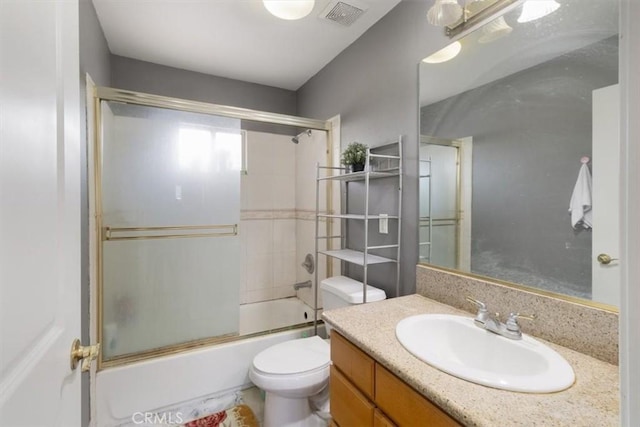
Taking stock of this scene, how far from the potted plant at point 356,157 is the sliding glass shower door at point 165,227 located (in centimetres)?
84

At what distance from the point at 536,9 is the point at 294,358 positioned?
6.15 ft

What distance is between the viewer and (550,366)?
2.55 ft

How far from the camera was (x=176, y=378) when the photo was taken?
178 centimetres

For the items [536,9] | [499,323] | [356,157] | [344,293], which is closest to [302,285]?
[344,293]

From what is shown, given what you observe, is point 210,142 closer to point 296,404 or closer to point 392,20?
point 392,20

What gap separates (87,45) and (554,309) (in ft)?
7.94

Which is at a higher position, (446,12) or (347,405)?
(446,12)

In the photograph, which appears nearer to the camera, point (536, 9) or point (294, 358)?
point (536, 9)

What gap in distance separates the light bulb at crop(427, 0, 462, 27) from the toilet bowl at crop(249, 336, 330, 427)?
1.75m

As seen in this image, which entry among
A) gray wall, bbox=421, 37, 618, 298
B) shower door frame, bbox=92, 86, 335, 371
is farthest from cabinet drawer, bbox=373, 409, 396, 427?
shower door frame, bbox=92, 86, 335, 371

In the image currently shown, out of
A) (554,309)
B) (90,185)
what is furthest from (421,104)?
(90,185)

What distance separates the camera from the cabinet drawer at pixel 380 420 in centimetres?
83

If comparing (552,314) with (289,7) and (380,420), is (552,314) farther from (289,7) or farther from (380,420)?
(289,7)

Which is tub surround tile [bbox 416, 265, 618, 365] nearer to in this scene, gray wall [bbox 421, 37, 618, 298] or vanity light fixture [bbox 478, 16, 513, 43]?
gray wall [bbox 421, 37, 618, 298]
